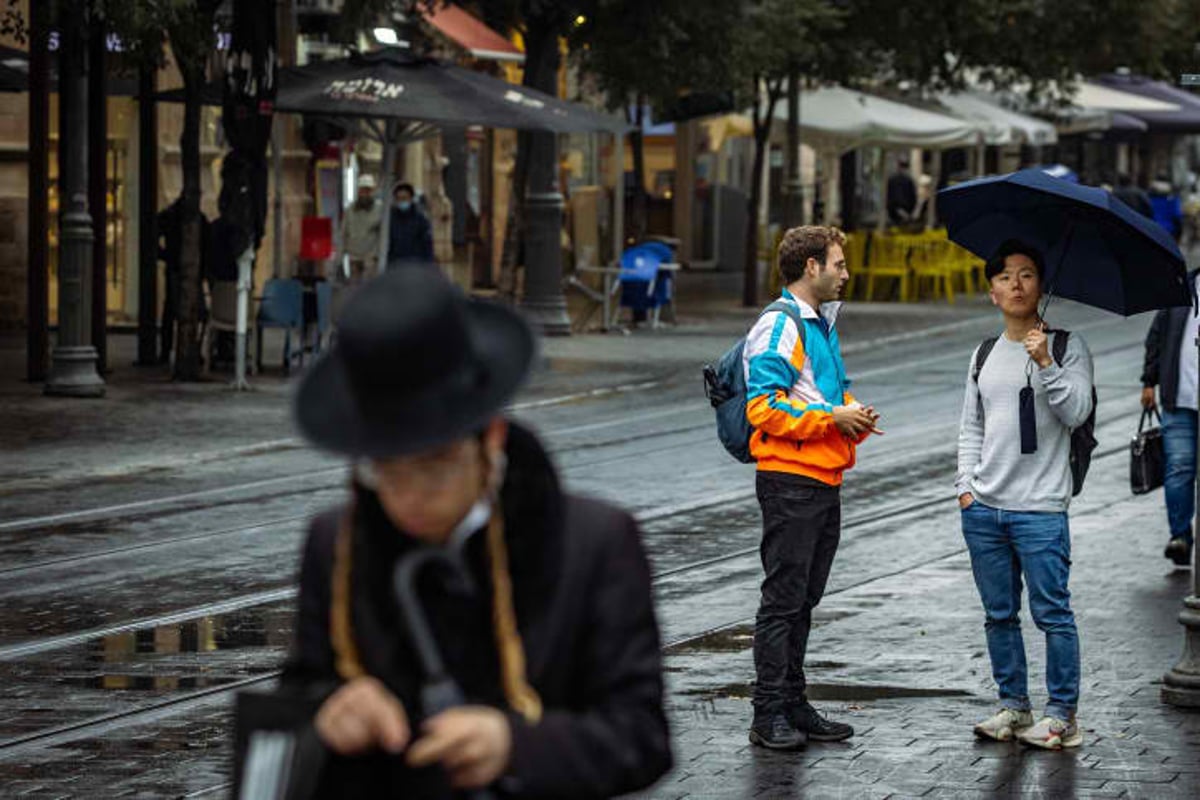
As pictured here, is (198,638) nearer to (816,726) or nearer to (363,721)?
(816,726)

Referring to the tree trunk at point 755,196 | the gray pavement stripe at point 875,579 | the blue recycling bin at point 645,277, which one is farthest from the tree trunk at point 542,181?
the gray pavement stripe at point 875,579

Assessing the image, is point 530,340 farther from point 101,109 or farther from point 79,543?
point 101,109

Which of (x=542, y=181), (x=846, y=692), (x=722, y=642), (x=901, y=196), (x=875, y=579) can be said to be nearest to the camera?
(x=846, y=692)

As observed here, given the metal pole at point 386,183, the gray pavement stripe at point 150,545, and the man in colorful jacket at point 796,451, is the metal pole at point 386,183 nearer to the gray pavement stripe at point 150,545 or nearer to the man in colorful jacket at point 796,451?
the gray pavement stripe at point 150,545

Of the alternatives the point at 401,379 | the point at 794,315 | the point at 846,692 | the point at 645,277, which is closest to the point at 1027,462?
the point at 794,315

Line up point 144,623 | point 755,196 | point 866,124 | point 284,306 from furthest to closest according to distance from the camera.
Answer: point 866,124 → point 755,196 → point 284,306 → point 144,623

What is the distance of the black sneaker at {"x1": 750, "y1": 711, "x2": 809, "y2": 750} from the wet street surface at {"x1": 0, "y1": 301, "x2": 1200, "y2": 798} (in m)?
0.05

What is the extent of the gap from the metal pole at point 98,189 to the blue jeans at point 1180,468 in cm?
1123

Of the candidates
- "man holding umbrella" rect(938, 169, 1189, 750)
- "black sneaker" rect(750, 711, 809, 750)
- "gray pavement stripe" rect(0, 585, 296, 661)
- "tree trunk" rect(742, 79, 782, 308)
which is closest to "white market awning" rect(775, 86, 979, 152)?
"tree trunk" rect(742, 79, 782, 308)

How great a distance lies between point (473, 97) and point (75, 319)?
4.33m

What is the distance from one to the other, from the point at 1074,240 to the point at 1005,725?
164cm

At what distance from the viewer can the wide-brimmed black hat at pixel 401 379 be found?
3.29 m

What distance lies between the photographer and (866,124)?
118 feet

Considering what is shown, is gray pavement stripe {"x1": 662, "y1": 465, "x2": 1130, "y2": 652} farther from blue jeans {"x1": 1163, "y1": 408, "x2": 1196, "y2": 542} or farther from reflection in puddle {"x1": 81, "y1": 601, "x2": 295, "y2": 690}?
reflection in puddle {"x1": 81, "y1": 601, "x2": 295, "y2": 690}
